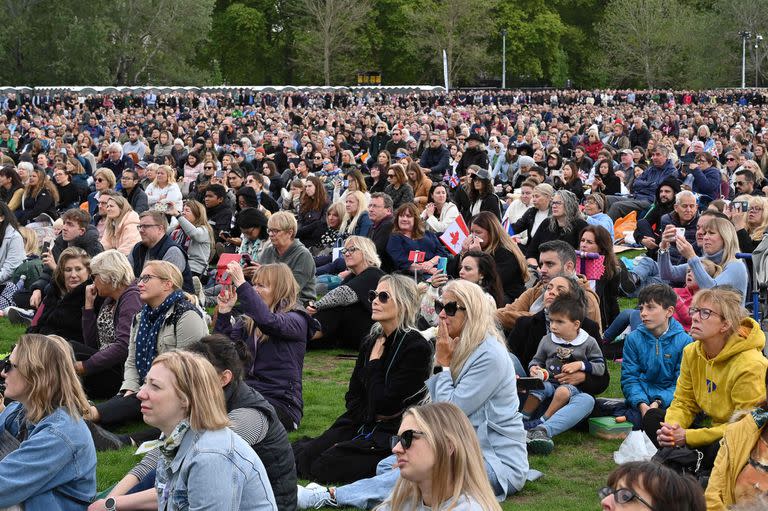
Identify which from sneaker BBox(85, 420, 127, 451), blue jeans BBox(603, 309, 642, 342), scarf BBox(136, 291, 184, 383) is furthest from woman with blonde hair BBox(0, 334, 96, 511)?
blue jeans BBox(603, 309, 642, 342)

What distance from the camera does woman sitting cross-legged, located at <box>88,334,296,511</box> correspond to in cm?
537

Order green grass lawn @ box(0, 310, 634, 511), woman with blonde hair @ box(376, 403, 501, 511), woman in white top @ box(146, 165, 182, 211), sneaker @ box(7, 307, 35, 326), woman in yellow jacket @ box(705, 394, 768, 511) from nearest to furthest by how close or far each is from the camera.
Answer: woman with blonde hair @ box(376, 403, 501, 511), woman in yellow jacket @ box(705, 394, 768, 511), green grass lawn @ box(0, 310, 634, 511), sneaker @ box(7, 307, 35, 326), woman in white top @ box(146, 165, 182, 211)

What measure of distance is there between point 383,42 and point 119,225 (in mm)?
68783

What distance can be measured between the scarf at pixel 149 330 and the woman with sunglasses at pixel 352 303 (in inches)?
72.5

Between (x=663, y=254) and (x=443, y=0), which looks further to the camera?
(x=443, y=0)

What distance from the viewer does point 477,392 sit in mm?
6168

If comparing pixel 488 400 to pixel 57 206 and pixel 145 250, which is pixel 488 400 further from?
pixel 57 206

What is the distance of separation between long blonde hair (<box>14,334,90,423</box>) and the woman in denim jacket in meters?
1.01

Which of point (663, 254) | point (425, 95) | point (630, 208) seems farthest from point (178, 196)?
point (425, 95)

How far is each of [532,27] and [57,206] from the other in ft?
213

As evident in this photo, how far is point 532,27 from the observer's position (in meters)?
78.4

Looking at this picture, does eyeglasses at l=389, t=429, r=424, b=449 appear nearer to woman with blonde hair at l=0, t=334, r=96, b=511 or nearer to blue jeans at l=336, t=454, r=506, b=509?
woman with blonde hair at l=0, t=334, r=96, b=511

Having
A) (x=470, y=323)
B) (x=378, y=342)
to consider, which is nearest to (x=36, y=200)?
(x=378, y=342)

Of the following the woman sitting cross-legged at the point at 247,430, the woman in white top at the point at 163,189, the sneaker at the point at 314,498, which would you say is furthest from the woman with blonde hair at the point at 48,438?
the woman in white top at the point at 163,189
